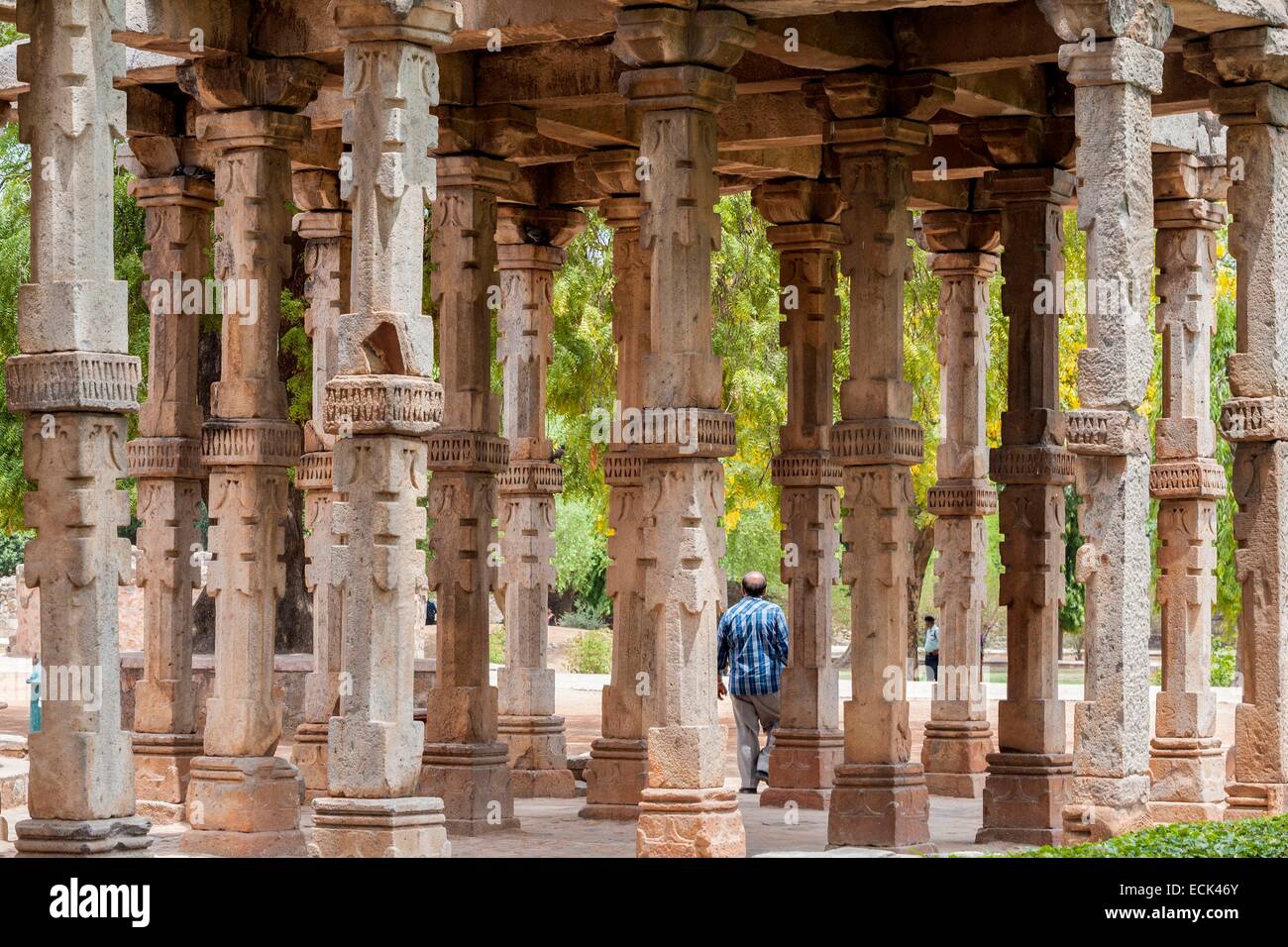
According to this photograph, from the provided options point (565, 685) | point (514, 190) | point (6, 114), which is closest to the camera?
point (6, 114)

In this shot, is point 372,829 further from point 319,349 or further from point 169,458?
point 319,349

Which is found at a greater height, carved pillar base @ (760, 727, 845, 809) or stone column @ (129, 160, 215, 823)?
stone column @ (129, 160, 215, 823)

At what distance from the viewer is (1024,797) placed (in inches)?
625

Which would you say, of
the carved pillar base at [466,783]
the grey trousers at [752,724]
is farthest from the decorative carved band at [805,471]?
the carved pillar base at [466,783]

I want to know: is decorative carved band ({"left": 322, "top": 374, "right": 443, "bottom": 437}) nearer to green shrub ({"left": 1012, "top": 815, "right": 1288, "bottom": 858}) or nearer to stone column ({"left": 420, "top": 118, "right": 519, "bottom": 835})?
green shrub ({"left": 1012, "top": 815, "right": 1288, "bottom": 858})

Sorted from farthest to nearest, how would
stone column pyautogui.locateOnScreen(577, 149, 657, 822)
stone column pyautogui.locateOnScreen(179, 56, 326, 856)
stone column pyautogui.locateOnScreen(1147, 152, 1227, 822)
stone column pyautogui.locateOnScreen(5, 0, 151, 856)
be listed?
stone column pyautogui.locateOnScreen(577, 149, 657, 822) < stone column pyautogui.locateOnScreen(1147, 152, 1227, 822) < stone column pyautogui.locateOnScreen(179, 56, 326, 856) < stone column pyautogui.locateOnScreen(5, 0, 151, 856)

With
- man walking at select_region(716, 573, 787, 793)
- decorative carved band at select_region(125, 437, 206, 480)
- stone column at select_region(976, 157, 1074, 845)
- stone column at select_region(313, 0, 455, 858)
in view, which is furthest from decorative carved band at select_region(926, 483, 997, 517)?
stone column at select_region(313, 0, 455, 858)

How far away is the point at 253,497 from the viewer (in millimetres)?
14273

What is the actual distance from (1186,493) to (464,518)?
479 centimetres

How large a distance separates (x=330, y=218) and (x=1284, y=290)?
6.84 m

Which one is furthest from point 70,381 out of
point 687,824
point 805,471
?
point 805,471

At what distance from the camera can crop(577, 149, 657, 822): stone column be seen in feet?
55.3
